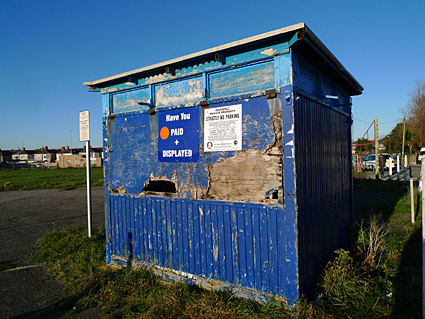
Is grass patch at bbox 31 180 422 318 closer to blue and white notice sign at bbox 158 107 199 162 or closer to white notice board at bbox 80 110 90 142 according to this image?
blue and white notice sign at bbox 158 107 199 162

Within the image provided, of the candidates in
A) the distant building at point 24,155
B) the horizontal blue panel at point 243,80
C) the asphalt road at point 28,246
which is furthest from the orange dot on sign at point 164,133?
the distant building at point 24,155

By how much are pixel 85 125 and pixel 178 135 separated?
3.47m

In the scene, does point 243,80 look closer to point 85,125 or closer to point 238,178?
point 238,178

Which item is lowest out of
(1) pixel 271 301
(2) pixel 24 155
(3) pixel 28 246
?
(3) pixel 28 246

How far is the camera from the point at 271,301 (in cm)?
345

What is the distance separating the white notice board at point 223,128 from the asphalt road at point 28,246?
2.79m

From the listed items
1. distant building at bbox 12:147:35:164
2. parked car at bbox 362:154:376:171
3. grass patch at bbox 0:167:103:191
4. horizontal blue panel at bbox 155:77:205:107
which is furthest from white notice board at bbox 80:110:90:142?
distant building at bbox 12:147:35:164

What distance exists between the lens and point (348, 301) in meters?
3.50

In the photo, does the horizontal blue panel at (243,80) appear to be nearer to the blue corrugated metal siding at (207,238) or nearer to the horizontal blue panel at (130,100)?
the horizontal blue panel at (130,100)

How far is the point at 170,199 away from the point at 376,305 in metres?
3.11

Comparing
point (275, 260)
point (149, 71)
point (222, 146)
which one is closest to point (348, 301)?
point (275, 260)

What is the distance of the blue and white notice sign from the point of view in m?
4.23

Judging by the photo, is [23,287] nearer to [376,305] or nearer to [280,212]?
[280,212]

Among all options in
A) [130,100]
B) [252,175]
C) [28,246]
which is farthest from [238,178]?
[28,246]
